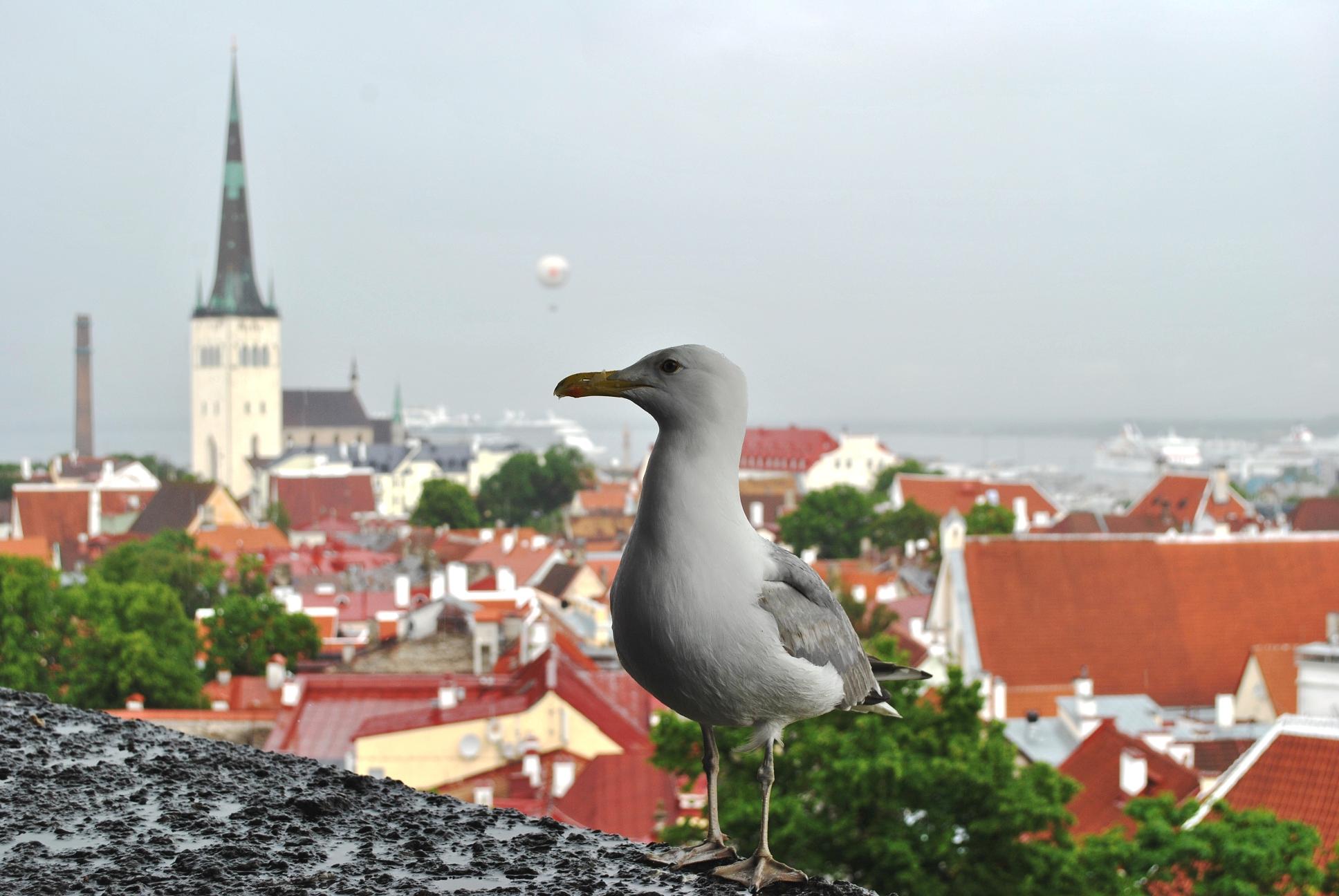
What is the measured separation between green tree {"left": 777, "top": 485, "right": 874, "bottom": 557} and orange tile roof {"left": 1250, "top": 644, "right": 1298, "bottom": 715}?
25.9 meters

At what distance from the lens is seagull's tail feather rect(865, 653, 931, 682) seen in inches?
65.5

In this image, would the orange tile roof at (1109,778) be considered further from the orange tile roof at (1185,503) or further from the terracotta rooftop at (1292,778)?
the orange tile roof at (1185,503)

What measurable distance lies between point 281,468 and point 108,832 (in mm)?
86801

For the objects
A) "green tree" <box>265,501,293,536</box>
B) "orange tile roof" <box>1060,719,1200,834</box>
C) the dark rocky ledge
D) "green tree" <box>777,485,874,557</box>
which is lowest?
"green tree" <box>265,501,293,536</box>

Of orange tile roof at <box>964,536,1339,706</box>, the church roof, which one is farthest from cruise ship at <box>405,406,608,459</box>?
orange tile roof at <box>964,536,1339,706</box>

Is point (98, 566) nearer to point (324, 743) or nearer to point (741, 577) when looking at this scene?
point (324, 743)

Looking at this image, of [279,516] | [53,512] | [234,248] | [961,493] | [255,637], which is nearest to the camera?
[255,637]

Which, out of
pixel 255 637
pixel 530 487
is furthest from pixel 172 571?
pixel 530 487

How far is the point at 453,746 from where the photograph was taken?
1329 centimetres

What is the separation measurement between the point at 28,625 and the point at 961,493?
3087 centimetres

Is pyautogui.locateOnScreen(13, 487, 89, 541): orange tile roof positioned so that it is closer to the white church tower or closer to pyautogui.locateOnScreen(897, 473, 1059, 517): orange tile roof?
pyautogui.locateOnScreen(897, 473, 1059, 517): orange tile roof

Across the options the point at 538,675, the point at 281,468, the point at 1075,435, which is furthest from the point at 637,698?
the point at 1075,435

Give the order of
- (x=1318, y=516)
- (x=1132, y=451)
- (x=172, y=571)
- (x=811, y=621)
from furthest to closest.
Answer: (x=1132, y=451), (x=1318, y=516), (x=172, y=571), (x=811, y=621)

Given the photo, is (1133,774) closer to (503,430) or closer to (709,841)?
(709,841)
